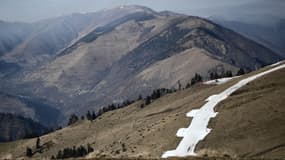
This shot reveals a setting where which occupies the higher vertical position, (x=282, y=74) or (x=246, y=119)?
(x=282, y=74)

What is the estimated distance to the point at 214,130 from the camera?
267 feet

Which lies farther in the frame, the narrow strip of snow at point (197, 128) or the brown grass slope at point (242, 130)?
the narrow strip of snow at point (197, 128)

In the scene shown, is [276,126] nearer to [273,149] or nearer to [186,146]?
[273,149]

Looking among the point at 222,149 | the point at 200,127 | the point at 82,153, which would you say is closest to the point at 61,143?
the point at 82,153

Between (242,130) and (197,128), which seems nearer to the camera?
(242,130)

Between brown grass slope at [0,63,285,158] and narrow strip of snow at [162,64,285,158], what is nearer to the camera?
brown grass slope at [0,63,285,158]

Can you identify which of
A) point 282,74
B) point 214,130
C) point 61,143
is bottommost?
point 61,143

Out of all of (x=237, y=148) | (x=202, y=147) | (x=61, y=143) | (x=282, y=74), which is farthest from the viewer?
(x=61, y=143)

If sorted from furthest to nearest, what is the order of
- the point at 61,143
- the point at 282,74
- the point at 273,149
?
the point at 61,143 → the point at 282,74 → the point at 273,149

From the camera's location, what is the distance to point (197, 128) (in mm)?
86375

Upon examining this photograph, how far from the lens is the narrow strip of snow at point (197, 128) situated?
7583 cm

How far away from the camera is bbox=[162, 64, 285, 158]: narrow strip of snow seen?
2985 inches

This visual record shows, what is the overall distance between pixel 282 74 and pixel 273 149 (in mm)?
54215

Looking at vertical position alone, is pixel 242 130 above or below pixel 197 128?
below
